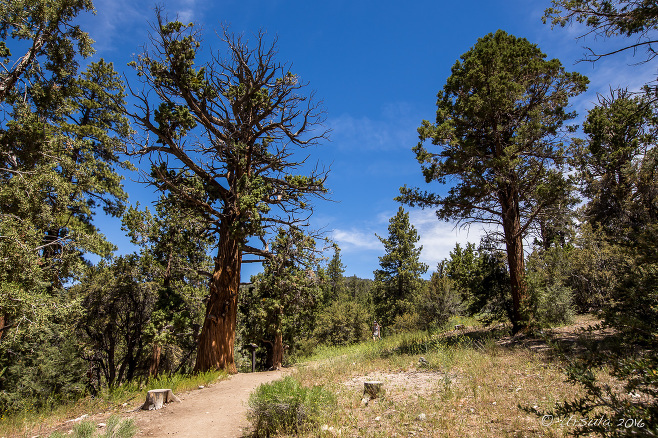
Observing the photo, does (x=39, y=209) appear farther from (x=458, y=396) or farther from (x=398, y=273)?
(x=398, y=273)

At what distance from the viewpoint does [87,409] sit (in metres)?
6.73

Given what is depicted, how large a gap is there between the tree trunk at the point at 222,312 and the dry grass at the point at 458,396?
3.37 metres

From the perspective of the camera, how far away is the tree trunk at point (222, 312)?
10.1 m

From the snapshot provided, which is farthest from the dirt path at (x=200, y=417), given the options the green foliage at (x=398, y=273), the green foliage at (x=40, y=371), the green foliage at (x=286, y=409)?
the green foliage at (x=398, y=273)

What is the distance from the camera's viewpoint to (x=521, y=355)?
7.66 metres

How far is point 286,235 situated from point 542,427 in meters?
11.8

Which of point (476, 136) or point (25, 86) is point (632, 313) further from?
point (25, 86)

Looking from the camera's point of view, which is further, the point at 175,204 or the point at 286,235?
the point at 286,235

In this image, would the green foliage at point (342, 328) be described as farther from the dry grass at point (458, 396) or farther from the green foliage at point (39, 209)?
the dry grass at point (458, 396)

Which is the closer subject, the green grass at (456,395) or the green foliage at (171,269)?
the green grass at (456,395)

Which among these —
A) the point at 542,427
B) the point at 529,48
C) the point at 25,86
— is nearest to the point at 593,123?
the point at 529,48

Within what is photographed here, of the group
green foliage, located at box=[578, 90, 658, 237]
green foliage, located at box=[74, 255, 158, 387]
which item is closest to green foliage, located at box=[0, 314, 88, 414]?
green foliage, located at box=[74, 255, 158, 387]

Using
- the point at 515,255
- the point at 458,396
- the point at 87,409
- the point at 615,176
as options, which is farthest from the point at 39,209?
the point at 615,176

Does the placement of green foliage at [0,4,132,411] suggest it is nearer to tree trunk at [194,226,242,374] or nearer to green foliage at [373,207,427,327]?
tree trunk at [194,226,242,374]
